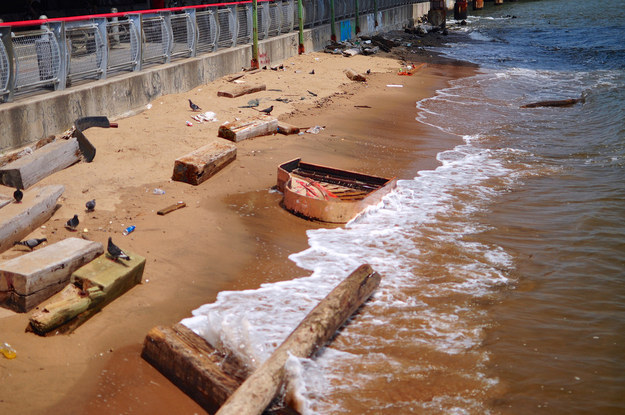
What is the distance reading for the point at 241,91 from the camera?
1348cm

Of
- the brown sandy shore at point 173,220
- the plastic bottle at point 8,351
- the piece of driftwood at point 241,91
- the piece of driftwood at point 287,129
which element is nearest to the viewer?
the brown sandy shore at point 173,220

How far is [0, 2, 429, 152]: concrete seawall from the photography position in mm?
8836

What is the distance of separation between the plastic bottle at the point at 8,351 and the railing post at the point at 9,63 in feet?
17.1

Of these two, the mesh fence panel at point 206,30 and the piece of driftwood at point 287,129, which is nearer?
the piece of driftwood at point 287,129

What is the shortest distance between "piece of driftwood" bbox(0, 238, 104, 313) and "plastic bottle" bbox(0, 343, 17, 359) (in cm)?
51

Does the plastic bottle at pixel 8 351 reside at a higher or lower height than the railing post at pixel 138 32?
lower

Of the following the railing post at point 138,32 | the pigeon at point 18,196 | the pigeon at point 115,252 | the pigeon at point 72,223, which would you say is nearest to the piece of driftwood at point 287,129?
the railing post at point 138,32

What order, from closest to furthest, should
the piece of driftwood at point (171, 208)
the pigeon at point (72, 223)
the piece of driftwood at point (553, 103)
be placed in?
1. the pigeon at point (72, 223)
2. the piece of driftwood at point (171, 208)
3. the piece of driftwood at point (553, 103)

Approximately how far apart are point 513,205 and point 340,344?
4.58 metres

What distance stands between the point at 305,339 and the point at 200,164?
427 centimetres

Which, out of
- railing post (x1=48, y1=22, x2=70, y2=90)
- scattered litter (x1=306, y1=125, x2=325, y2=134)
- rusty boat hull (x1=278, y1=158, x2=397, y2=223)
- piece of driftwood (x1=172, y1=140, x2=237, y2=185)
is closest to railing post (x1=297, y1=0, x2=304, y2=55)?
scattered litter (x1=306, y1=125, x2=325, y2=134)

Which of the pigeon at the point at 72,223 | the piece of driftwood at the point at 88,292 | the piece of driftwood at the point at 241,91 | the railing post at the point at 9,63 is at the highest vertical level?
the railing post at the point at 9,63

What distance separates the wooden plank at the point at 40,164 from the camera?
302 inches

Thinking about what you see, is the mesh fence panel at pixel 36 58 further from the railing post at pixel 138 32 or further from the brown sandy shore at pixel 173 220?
the railing post at pixel 138 32
